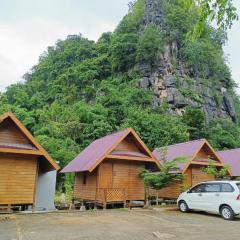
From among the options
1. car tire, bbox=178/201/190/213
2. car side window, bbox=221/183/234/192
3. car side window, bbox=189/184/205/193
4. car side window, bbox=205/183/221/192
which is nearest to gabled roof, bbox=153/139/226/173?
car tire, bbox=178/201/190/213

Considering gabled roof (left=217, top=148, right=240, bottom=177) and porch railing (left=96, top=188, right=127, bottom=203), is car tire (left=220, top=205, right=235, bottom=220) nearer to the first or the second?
porch railing (left=96, top=188, right=127, bottom=203)

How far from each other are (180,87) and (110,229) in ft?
153

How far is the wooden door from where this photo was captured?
18.9 meters

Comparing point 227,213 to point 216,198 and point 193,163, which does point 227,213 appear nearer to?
point 216,198

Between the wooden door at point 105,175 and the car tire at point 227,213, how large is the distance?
6752 mm

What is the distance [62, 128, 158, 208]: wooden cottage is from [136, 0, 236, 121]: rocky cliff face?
33.2 meters

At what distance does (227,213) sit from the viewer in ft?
48.2

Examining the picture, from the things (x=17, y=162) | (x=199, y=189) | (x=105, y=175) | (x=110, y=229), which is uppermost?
(x=17, y=162)

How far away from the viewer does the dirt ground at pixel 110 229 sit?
9.72 metres

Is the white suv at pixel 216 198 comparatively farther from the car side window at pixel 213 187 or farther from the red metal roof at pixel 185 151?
the red metal roof at pixel 185 151

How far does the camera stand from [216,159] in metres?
23.4

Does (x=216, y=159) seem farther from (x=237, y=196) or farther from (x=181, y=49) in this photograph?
(x=181, y=49)

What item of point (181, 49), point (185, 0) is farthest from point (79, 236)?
point (181, 49)

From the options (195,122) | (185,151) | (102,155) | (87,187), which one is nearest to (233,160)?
(185,151)
